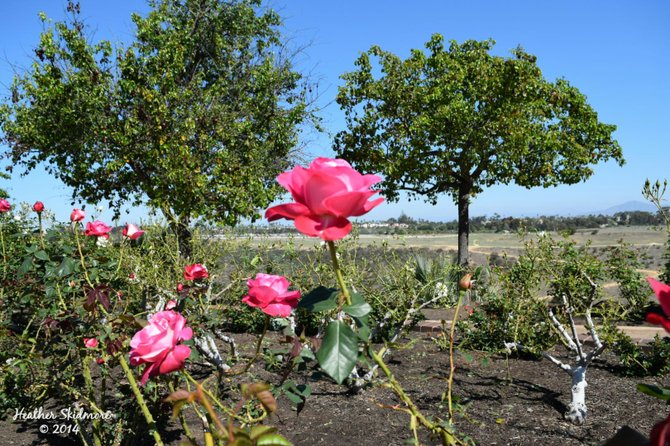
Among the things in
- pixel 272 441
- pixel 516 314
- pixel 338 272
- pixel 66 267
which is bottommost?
pixel 516 314

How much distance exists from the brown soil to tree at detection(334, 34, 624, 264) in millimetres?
6371

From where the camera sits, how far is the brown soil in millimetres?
3512

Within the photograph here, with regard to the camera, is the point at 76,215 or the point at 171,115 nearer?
the point at 76,215

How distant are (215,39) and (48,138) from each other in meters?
4.16

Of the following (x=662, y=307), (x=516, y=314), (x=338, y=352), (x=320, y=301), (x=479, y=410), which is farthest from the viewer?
(x=516, y=314)

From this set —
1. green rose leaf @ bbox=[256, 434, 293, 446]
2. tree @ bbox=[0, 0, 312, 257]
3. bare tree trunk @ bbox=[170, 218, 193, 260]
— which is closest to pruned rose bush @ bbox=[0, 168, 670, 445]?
green rose leaf @ bbox=[256, 434, 293, 446]

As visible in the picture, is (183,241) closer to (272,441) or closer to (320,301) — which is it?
(320,301)

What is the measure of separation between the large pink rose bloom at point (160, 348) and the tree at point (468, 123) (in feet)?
33.1

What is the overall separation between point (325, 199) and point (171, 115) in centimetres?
1038

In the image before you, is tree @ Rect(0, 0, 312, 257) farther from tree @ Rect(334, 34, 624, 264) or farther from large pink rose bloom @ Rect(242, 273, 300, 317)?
large pink rose bloom @ Rect(242, 273, 300, 317)

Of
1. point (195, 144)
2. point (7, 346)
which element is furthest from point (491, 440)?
point (195, 144)

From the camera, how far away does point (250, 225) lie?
7.43m

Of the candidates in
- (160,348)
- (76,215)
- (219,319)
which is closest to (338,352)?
(160,348)

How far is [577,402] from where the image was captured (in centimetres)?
385
